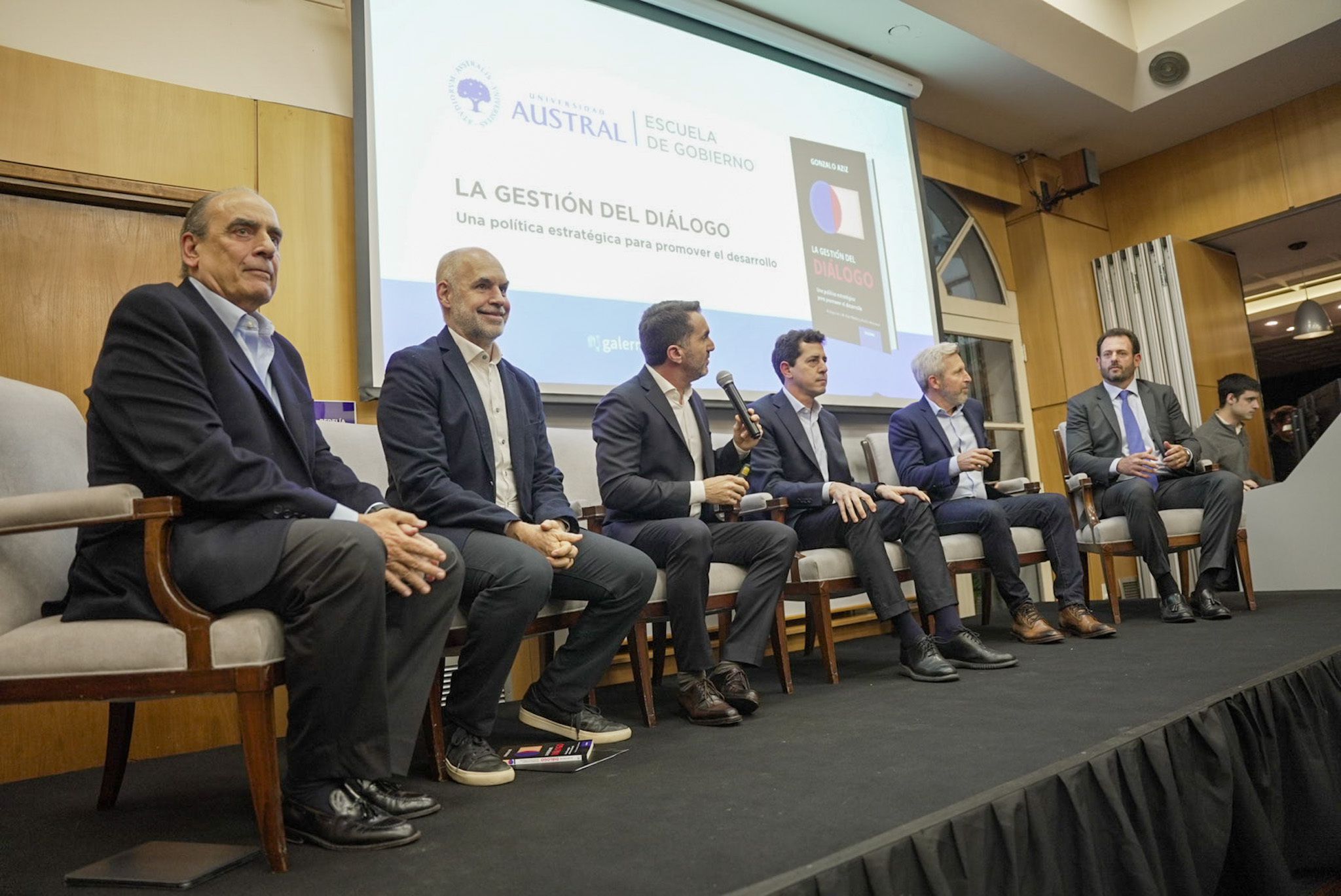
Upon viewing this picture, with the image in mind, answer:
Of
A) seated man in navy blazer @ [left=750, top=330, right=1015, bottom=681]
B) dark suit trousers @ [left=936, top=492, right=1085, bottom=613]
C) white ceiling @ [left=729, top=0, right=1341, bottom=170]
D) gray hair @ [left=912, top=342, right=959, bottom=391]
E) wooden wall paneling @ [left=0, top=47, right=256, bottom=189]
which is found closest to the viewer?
wooden wall paneling @ [left=0, top=47, right=256, bottom=189]

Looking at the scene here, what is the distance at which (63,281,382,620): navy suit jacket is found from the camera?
1.45 metres

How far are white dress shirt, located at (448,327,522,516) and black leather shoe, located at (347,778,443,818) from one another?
2.57ft

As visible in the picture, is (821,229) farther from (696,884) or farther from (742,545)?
(696,884)

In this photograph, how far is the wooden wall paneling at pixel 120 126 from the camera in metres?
2.61

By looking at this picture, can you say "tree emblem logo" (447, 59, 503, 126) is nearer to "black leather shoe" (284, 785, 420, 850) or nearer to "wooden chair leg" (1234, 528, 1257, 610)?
"black leather shoe" (284, 785, 420, 850)

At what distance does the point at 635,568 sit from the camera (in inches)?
84.9

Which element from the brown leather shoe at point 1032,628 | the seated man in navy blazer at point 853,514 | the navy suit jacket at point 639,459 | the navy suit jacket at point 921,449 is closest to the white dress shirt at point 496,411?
the navy suit jacket at point 639,459

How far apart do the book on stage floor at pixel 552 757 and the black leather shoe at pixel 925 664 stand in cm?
111

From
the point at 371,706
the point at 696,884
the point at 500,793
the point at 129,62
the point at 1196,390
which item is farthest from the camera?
the point at 1196,390

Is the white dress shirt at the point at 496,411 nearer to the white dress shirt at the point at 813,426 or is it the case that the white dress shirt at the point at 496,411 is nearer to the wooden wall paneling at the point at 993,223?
the white dress shirt at the point at 813,426

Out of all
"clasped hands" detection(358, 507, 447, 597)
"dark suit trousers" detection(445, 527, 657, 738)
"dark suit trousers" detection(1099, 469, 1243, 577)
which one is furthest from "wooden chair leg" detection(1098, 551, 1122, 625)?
"clasped hands" detection(358, 507, 447, 597)

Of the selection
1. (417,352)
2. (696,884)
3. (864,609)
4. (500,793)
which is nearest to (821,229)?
(864,609)

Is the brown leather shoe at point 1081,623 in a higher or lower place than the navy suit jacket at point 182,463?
lower

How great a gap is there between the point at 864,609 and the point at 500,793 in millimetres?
2989
